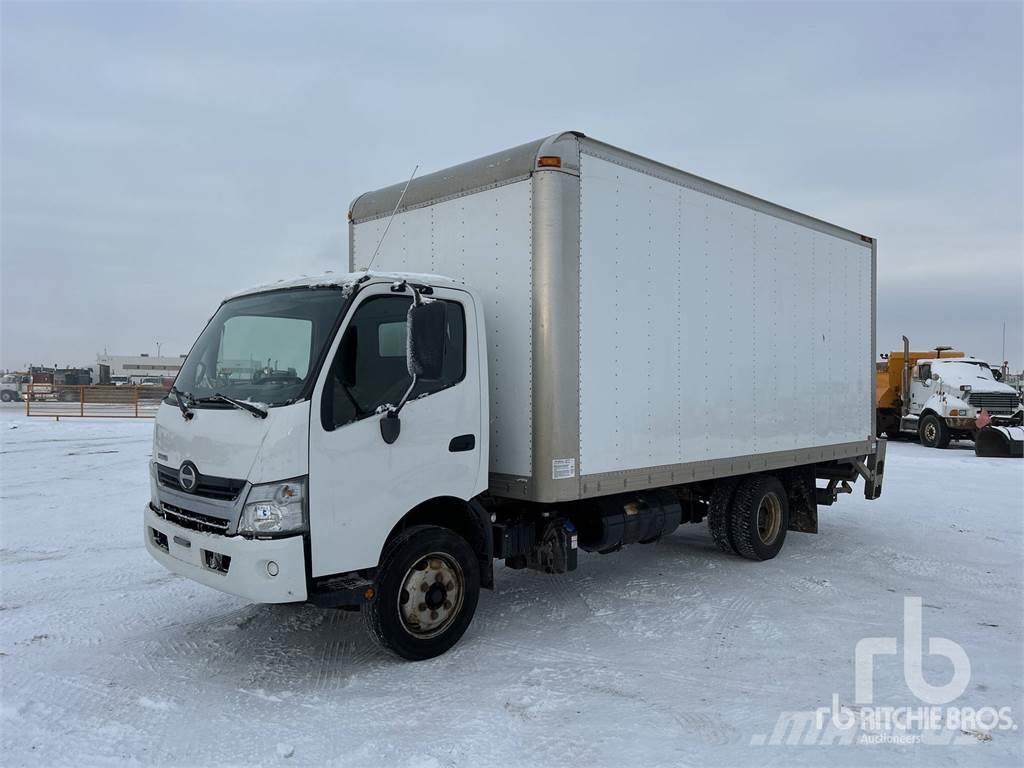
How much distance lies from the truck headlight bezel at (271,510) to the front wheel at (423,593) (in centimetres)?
74

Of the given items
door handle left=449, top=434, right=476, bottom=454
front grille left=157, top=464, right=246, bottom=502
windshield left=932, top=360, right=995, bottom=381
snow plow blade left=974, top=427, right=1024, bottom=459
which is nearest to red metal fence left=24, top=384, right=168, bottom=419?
windshield left=932, top=360, right=995, bottom=381

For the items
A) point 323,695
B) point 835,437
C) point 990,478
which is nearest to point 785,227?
point 835,437

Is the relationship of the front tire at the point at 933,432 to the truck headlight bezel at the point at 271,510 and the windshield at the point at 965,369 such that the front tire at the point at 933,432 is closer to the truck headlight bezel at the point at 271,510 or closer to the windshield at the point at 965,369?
the windshield at the point at 965,369

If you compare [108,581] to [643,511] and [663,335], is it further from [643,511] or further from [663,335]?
[663,335]

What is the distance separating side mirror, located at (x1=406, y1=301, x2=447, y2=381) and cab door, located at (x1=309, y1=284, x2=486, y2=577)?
0.21m

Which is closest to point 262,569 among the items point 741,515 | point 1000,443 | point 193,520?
point 193,520

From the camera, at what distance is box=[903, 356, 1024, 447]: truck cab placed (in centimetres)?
2205

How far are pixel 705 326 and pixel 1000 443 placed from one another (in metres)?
16.9

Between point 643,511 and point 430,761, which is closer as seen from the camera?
point 430,761

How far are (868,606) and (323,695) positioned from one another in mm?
4659

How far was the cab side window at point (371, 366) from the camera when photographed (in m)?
4.75

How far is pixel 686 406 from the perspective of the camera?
22.4 feet

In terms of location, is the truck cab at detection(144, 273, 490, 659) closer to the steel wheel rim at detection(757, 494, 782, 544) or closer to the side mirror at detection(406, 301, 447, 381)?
the side mirror at detection(406, 301, 447, 381)

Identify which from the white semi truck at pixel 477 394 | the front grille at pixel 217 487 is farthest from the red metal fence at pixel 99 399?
the front grille at pixel 217 487
